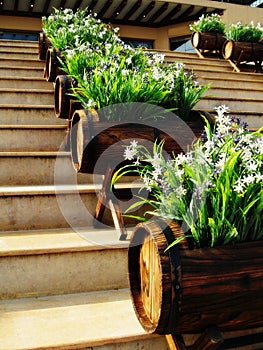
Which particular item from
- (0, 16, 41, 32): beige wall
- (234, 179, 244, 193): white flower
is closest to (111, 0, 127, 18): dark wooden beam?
(0, 16, 41, 32): beige wall

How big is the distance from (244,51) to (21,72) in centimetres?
272

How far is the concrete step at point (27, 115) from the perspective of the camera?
2857 mm

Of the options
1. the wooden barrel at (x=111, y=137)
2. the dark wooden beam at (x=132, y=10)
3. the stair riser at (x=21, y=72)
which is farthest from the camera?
the dark wooden beam at (x=132, y=10)

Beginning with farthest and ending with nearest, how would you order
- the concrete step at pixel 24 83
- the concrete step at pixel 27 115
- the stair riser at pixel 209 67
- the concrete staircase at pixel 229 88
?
the stair riser at pixel 209 67, the concrete step at pixel 24 83, the concrete staircase at pixel 229 88, the concrete step at pixel 27 115

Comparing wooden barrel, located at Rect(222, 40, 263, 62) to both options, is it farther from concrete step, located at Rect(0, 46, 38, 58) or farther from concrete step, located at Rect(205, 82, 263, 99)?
concrete step, located at Rect(0, 46, 38, 58)

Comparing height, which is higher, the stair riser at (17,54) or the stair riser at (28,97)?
the stair riser at (17,54)

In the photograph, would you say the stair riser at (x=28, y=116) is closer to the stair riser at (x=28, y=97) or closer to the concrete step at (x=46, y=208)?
the stair riser at (x=28, y=97)

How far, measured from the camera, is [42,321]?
1.43m

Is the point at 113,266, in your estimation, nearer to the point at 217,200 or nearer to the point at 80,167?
the point at 80,167

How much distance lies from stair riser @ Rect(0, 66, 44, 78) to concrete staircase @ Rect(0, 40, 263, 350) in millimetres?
1331

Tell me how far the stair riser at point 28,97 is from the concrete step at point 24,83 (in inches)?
11.8

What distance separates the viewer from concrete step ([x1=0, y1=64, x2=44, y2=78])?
373 centimetres

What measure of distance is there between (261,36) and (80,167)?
440 centimetres

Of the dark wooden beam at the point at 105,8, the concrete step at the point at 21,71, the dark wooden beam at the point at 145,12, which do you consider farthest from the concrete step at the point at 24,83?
the dark wooden beam at the point at 145,12
